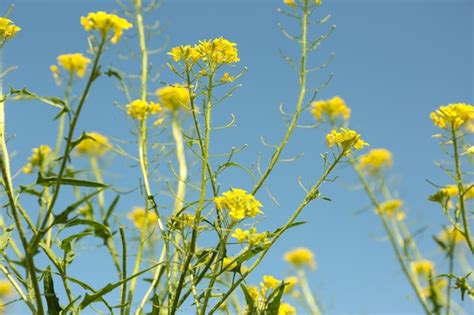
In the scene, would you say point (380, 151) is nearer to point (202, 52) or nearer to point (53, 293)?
point (202, 52)

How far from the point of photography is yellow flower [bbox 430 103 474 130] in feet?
5.62

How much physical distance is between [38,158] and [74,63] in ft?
1.53

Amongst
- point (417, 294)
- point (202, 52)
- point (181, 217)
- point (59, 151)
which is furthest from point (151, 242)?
point (417, 294)

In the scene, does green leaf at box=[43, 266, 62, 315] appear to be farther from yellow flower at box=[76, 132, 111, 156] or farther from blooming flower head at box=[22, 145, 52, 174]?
yellow flower at box=[76, 132, 111, 156]

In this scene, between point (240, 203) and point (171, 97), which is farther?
point (171, 97)

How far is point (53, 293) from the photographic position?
45.3 inches

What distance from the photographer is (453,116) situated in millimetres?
1714

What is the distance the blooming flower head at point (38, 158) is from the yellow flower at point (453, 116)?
4.65 ft

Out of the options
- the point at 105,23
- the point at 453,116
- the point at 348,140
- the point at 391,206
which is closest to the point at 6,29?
the point at 105,23

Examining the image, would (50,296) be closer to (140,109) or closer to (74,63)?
(140,109)

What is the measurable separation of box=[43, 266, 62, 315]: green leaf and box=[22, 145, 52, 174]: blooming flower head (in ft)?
3.34

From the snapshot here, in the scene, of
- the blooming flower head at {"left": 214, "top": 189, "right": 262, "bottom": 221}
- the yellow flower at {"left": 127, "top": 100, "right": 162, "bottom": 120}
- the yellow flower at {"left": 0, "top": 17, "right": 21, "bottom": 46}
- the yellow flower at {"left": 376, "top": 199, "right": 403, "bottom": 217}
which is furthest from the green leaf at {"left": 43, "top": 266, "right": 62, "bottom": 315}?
the yellow flower at {"left": 376, "top": 199, "right": 403, "bottom": 217}

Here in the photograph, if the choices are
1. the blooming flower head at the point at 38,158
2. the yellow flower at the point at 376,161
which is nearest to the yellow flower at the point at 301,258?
the yellow flower at the point at 376,161

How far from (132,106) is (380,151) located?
2.48 m
